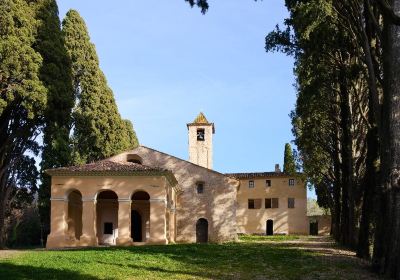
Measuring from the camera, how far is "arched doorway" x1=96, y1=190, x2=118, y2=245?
37.0 m

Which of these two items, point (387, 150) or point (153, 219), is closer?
point (387, 150)

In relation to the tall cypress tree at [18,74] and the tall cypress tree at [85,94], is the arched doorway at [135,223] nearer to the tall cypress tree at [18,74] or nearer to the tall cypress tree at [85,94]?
the tall cypress tree at [85,94]

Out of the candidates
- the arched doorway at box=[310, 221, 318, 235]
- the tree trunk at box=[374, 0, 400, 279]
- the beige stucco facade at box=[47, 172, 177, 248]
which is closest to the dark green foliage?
the tree trunk at box=[374, 0, 400, 279]

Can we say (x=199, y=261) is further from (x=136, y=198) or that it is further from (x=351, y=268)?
(x=136, y=198)

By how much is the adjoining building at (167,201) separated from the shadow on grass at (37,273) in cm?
1515

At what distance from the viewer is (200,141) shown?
50938 millimetres

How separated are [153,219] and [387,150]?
758 inches

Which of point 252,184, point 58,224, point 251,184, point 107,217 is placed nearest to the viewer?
point 58,224

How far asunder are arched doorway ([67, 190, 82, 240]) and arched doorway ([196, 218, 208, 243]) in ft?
32.8

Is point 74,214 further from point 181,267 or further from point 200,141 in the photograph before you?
point 181,267

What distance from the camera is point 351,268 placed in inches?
620

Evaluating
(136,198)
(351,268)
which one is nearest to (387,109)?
(351,268)

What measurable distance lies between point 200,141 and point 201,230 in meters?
11.6

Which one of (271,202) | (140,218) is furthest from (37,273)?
(271,202)
